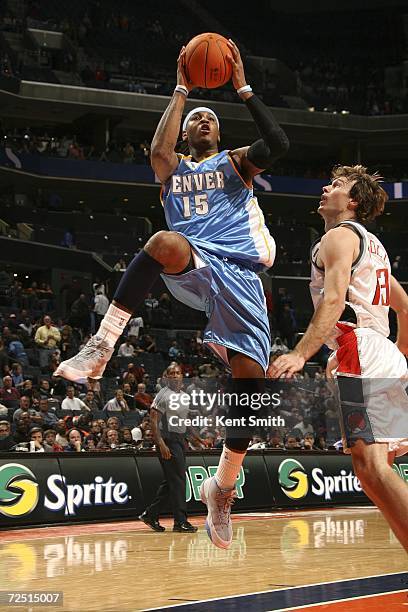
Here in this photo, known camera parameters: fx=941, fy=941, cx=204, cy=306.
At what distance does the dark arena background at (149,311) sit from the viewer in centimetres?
857

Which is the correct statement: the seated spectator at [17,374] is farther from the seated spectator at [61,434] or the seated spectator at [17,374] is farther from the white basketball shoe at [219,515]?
the white basketball shoe at [219,515]

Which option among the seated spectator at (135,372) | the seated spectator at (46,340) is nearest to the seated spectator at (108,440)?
the seated spectator at (135,372)

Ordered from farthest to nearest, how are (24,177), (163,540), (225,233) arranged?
(24,177) → (163,540) → (225,233)

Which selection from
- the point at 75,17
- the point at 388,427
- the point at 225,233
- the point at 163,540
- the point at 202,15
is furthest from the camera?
the point at 202,15

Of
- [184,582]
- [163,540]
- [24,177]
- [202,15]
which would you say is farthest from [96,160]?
[184,582]

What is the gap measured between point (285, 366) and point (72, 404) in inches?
422

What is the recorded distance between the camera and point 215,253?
509 cm

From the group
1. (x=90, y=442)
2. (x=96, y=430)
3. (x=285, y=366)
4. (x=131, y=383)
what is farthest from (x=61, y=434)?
(x=285, y=366)

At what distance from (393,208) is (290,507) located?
20.9 metres

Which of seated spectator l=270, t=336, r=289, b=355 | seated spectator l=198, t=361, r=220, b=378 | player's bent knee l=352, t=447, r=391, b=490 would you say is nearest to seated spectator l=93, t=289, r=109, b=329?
seated spectator l=198, t=361, r=220, b=378

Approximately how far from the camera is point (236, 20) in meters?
38.2

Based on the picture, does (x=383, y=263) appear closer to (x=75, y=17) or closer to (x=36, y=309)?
(x=36, y=309)

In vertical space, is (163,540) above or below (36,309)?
below

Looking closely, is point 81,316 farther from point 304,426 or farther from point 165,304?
point 304,426
